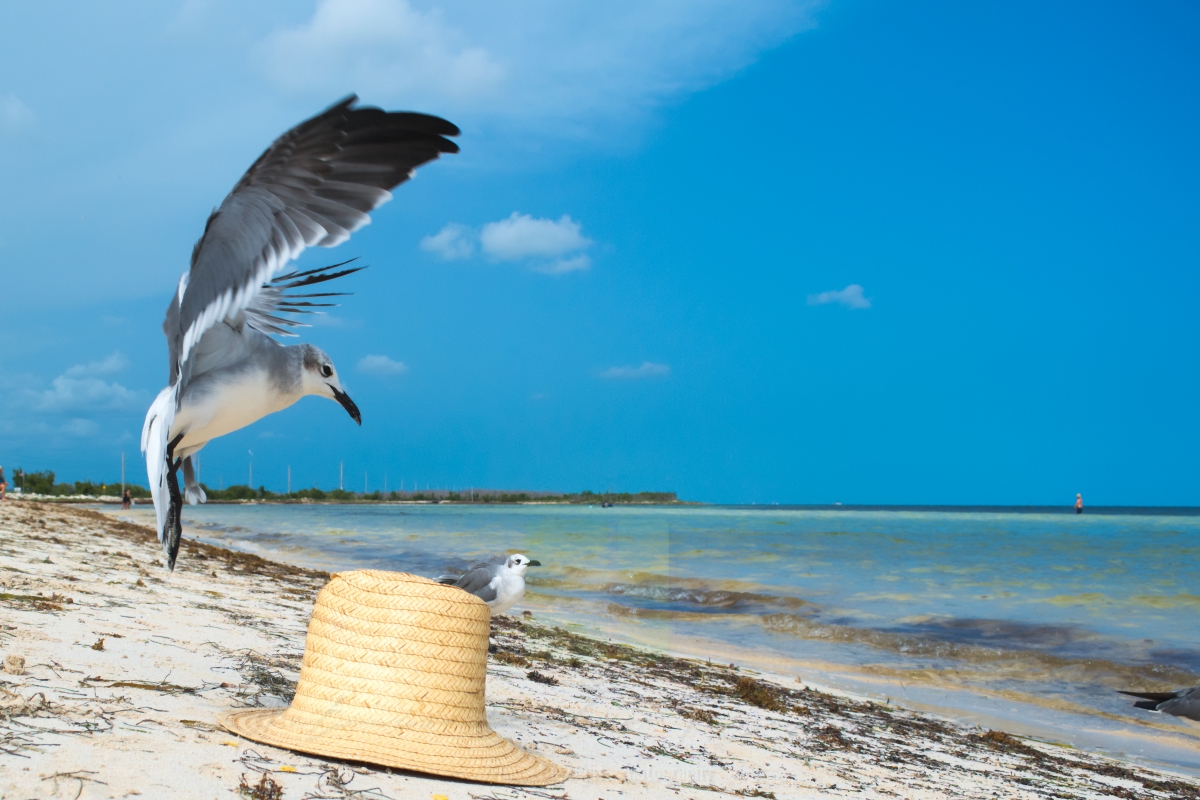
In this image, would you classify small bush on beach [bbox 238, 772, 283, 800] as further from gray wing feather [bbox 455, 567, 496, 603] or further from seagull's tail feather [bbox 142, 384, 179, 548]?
gray wing feather [bbox 455, 567, 496, 603]

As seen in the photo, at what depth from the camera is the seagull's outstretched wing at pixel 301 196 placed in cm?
334

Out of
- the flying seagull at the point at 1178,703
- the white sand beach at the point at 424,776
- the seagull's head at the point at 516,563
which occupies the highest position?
the seagull's head at the point at 516,563

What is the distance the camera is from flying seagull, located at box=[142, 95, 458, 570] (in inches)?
131

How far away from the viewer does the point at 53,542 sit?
1069cm

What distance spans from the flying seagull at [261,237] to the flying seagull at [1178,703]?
6299mm

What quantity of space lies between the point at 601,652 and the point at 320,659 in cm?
480

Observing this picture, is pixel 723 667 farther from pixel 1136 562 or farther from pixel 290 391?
pixel 1136 562

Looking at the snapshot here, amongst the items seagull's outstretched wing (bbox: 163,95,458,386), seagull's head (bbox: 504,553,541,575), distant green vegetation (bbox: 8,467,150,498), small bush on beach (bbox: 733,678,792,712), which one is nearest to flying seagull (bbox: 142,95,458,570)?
seagull's outstretched wing (bbox: 163,95,458,386)

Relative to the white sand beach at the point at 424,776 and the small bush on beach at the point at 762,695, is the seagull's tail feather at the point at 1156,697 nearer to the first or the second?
the white sand beach at the point at 424,776

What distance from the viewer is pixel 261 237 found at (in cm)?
338

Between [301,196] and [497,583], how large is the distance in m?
3.91

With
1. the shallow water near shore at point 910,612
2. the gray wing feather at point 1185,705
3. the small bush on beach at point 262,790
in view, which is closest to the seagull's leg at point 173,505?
the small bush on beach at point 262,790

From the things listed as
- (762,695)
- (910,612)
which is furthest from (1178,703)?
(910,612)

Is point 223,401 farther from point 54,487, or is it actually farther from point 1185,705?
point 54,487
